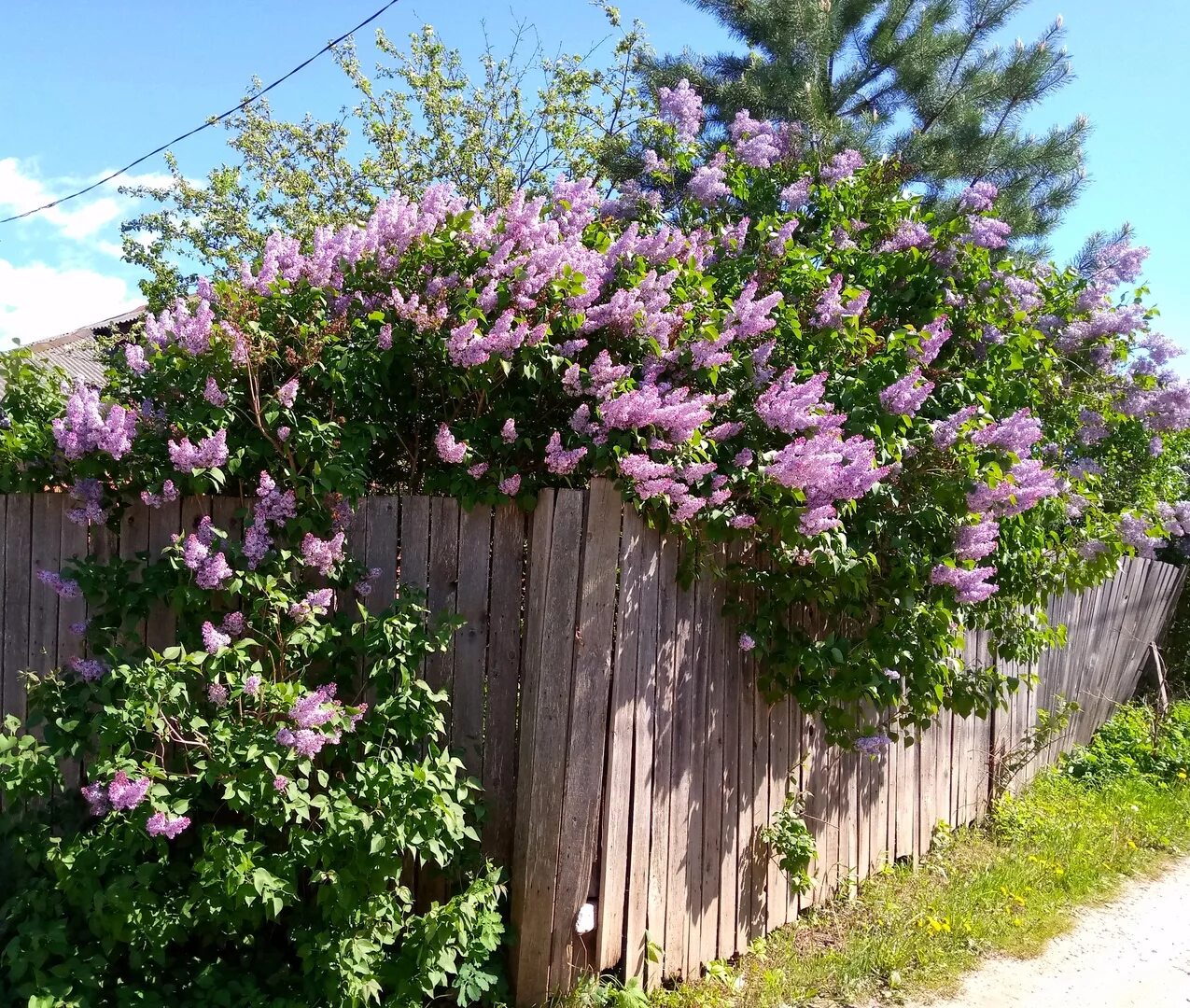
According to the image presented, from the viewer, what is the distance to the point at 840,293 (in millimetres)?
4910

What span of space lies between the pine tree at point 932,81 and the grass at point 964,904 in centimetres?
537

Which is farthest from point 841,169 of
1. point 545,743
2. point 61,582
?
point 61,582

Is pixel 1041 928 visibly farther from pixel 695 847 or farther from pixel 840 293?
pixel 840 293

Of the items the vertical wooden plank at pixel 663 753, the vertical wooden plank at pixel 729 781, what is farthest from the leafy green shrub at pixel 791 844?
the vertical wooden plank at pixel 663 753

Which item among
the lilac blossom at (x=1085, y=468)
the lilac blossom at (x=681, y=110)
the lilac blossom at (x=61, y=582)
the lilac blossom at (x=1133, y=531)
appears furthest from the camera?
the lilac blossom at (x=1133, y=531)

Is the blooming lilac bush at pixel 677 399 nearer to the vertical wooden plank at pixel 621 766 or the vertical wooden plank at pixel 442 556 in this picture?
the vertical wooden plank at pixel 442 556

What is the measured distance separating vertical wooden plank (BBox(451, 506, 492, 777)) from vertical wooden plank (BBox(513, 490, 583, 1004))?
0.20 metres

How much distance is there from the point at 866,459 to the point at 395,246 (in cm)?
201

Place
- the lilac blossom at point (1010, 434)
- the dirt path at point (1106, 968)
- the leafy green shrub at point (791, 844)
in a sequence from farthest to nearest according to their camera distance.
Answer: the lilac blossom at point (1010, 434) < the leafy green shrub at point (791, 844) < the dirt path at point (1106, 968)

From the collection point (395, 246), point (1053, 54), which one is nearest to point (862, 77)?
point (1053, 54)

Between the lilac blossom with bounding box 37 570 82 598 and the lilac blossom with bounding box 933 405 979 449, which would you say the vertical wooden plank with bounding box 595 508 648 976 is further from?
the lilac blossom with bounding box 37 570 82 598

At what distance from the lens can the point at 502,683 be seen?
3793mm

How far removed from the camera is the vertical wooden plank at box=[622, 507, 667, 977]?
12.4 ft

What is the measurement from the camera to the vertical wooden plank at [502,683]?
3787mm
